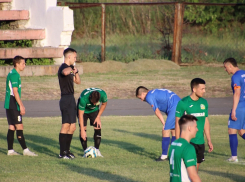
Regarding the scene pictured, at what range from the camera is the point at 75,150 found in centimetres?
960

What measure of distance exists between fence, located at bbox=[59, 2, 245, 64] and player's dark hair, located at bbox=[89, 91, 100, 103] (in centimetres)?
1445

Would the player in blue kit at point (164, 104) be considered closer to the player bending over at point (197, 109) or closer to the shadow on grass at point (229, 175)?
the shadow on grass at point (229, 175)

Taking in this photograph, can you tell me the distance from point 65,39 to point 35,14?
Result: 87.6 inches

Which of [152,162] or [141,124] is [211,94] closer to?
[141,124]

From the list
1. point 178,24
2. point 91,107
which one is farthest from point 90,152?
point 178,24

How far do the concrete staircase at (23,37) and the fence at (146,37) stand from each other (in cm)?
301

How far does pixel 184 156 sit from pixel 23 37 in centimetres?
1740

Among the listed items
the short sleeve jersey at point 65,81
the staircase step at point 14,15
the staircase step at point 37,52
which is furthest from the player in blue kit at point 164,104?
the staircase step at point 14,15

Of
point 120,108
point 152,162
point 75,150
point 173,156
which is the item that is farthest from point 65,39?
point 173,156

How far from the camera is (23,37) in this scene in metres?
20.8

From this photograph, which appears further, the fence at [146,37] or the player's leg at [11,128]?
the fence at [146,37]

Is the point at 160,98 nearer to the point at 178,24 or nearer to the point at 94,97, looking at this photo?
the point at 94,97

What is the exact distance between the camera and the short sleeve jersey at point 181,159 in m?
4.59

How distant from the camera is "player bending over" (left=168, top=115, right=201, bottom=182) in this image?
4.59m
